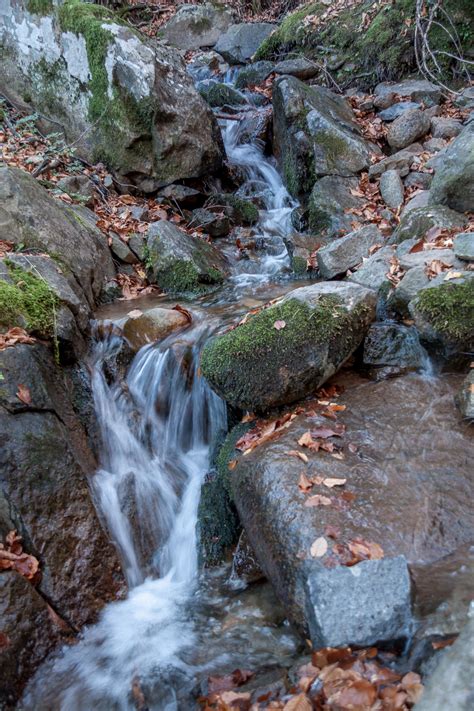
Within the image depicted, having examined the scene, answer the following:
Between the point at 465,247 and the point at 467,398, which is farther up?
the point at 465,247

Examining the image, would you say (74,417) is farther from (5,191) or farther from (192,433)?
(5,191)

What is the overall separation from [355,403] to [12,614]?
115 inches

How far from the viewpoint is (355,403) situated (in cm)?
416

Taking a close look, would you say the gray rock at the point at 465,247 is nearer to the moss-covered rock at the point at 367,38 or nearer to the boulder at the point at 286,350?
the boulder at the point at 286,350

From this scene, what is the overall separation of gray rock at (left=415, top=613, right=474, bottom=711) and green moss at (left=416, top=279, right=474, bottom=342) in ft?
8.06

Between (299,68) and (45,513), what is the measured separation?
11.6 m

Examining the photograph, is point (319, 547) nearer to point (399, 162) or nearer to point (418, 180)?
point (418, 180)

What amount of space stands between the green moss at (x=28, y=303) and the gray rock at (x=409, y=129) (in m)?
6.75

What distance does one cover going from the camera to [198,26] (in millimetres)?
16859

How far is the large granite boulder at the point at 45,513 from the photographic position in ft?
10.8

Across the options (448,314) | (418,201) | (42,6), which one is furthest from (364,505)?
(42,6)

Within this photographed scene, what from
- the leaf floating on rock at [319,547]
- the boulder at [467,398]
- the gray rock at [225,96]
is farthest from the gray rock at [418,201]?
the gray rock at [225,96]

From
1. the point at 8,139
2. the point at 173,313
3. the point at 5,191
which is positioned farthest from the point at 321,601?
the point at 8,139

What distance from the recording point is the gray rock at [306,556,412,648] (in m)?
2.47
